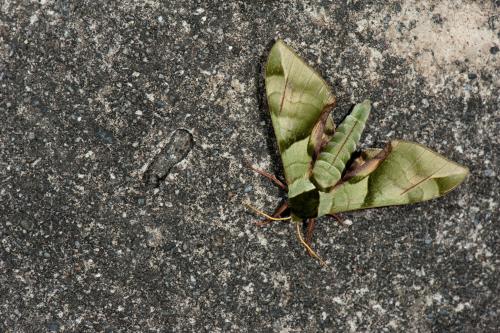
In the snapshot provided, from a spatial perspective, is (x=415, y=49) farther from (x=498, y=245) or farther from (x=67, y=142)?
(x=67, y=142)

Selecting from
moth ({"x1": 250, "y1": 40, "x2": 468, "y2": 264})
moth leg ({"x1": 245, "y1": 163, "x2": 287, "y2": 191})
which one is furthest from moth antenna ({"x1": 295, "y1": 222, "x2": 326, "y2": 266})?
moth leg ({"x1": 245, "y1": 163, "x2": 287, "y2": 191})

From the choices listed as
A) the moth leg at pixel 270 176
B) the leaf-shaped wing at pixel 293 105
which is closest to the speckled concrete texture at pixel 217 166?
the moth leg at pixel 270 176

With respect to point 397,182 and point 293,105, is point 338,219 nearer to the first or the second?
point 397,182

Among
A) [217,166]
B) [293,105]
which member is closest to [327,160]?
[293,105]

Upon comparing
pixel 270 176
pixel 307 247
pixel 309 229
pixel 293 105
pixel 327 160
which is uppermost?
pixel 293 105

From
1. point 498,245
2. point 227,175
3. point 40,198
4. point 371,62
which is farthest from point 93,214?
point 498,245

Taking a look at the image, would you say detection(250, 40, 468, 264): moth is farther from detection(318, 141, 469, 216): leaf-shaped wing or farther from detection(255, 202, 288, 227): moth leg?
detection(255, 202, 288, 227): moth leg
